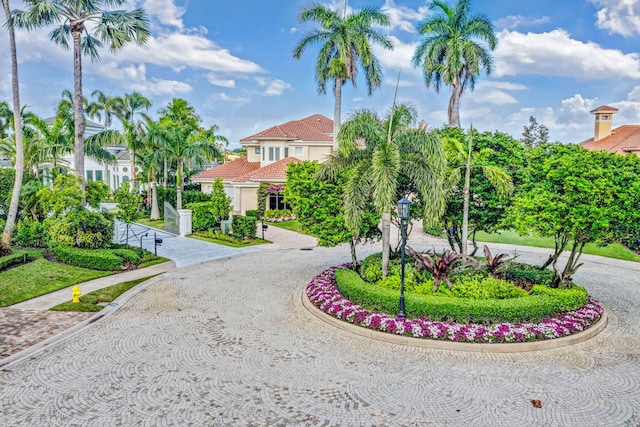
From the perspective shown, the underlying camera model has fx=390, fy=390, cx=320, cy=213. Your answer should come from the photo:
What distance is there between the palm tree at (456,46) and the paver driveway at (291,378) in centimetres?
2001

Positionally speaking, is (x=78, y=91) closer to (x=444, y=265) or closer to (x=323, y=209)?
(x=323, y=209)

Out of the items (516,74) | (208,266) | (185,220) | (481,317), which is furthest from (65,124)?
(516,74)

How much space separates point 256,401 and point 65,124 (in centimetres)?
2354

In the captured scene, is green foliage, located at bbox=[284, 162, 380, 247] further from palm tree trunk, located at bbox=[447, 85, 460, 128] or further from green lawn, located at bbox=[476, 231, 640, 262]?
palm tree trunk, located at bbox=[447, 85, 460, 128]

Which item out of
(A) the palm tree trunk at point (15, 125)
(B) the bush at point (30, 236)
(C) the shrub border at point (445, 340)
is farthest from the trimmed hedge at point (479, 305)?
(B) the bush at point (30, 236)

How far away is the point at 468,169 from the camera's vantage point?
39.5 feet

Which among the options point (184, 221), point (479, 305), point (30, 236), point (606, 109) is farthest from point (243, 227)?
point (606, 109)

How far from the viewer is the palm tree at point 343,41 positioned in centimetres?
2239

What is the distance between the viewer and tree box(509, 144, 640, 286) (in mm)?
9633

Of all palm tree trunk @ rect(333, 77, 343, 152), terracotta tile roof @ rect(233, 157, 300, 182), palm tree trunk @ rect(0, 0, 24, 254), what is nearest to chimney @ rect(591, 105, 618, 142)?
palm tree trunk @ rect(333, 77, 343, 152)

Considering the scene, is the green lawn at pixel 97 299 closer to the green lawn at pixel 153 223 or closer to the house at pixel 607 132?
the green lawn at pixel 153 223

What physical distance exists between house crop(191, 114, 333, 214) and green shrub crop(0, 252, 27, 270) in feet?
57.8

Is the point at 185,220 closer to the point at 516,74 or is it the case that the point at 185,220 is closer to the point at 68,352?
the point at 68,352

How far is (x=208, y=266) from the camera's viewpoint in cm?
1714
